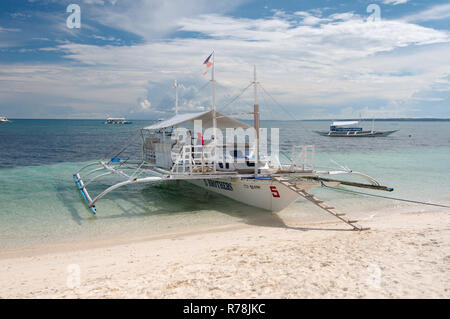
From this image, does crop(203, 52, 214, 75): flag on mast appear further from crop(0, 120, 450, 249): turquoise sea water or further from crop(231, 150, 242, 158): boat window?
crop(0, 120, 450, 249): turquoise sea water

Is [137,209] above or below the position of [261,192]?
below

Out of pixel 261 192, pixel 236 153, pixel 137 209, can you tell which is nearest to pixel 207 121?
pixel 236 153

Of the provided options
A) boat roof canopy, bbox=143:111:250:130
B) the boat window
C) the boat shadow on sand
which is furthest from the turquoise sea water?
boat roof canopy, bbox=143:111:250:130

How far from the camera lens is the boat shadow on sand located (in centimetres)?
1176

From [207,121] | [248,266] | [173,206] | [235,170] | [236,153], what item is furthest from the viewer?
[207,121]

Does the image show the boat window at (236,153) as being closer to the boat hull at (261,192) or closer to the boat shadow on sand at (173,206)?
the boat hull at (261,192)

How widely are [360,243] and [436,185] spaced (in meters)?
13.3

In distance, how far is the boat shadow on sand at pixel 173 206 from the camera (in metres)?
11.8

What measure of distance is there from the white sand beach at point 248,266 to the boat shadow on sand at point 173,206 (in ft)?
5.97

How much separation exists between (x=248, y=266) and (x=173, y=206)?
7.87 metres

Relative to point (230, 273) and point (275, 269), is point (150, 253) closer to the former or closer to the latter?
point (230, 273)

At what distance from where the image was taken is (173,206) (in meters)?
13.9

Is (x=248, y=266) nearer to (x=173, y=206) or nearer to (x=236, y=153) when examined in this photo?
(x=236, y=153)

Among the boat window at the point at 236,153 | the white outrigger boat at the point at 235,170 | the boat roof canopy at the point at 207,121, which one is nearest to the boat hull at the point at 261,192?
the white outrigger boat at the point at 235,170
